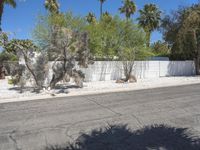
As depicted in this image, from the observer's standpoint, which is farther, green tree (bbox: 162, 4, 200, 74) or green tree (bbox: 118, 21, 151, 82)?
green tree (bbox: 162, 4, 200, 74)

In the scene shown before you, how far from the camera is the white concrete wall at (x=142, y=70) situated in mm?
24484

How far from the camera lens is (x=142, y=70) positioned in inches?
1062

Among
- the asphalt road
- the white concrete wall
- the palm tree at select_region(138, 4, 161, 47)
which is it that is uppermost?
the palm tree at select_region(138, 4, 161, 47)

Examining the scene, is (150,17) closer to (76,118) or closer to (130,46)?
(130,46)

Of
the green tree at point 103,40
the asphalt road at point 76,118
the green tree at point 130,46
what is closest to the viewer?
the asphalt road at point 76,118

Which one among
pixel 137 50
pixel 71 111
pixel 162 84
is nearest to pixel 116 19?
pixel 137 50

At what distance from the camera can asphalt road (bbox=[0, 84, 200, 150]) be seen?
7.73 metres

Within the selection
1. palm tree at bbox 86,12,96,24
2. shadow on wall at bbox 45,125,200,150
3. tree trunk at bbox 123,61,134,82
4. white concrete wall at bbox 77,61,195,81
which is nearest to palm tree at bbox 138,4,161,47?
palm tree at bbox 86,12,96,24

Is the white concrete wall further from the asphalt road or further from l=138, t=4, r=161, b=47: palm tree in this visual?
l=138, t=4, r=161, b=47: palm tree

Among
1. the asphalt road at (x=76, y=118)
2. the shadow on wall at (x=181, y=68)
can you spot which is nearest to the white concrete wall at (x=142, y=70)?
the shadow on wall at (x=181, y=68)

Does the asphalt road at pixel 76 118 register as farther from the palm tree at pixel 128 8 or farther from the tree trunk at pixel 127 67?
the palm tree at pixel 128 8

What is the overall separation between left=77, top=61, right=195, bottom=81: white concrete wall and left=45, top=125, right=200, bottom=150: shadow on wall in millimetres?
16004

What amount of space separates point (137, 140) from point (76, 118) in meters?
3.37

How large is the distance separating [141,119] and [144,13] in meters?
Result: 44.2
